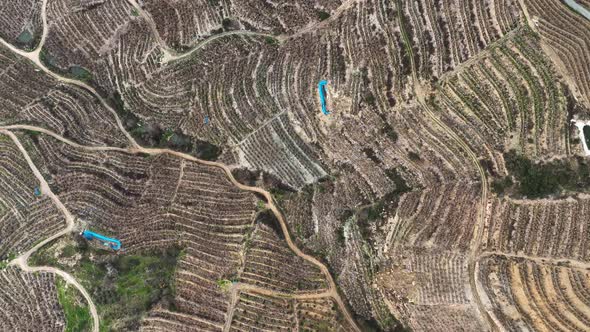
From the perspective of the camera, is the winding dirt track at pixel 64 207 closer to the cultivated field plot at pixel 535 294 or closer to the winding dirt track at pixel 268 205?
the winding dirt track at pixel 268 205

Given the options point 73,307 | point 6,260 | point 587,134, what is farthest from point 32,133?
point 587,134

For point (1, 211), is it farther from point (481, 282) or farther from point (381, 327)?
point (481, 282)

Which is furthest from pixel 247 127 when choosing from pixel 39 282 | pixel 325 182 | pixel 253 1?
pixel 39 282

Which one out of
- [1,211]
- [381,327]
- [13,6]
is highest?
[13,6]

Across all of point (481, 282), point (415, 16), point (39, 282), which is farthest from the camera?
point (39, 282)

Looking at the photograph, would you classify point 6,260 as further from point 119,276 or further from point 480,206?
point 480,206

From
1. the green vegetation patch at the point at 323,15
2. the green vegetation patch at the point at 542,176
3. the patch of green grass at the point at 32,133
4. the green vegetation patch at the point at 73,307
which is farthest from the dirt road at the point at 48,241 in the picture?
the green vegetation patch at the point at 542,176
